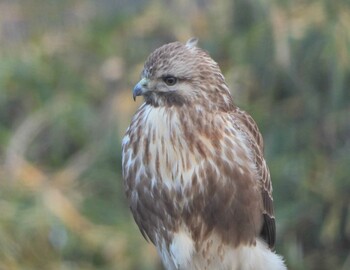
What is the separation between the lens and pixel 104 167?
8.99m

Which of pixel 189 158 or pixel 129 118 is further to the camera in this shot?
pixel 129 118

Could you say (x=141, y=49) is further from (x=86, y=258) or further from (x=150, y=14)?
(x=86, y=258)

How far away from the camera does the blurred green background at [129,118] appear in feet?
27.8

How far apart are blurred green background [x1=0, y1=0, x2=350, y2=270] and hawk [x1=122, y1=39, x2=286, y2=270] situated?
8.15 feet

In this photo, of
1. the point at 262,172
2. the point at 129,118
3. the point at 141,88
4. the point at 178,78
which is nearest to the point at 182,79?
the point at 178,78

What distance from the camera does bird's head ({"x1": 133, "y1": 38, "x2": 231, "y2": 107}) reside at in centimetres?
567

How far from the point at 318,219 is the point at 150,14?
2045mm

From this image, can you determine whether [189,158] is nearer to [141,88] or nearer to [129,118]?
[141,88]

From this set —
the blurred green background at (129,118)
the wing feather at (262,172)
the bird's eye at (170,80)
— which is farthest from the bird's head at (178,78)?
the blurred green background at (129,118)

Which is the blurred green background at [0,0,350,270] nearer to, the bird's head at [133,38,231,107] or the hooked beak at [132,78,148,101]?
the bird's head at [133,38,231,107]

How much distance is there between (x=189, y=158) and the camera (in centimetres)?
578

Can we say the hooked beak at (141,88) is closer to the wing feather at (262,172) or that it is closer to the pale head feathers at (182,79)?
the pale head feathers at (182,79)

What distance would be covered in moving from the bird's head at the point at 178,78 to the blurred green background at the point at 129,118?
267 cm

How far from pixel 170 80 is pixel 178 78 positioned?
0.15ft
